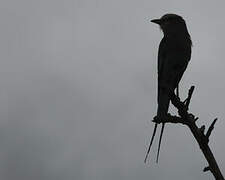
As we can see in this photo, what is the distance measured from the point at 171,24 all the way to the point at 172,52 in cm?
95

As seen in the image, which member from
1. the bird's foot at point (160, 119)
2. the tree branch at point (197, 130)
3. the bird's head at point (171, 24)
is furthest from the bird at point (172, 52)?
the tree branch at point (197, 130)

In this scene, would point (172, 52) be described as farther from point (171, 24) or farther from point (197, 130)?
point (197, 130)

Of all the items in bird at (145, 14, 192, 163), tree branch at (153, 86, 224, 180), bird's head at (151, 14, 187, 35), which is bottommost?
tree branch at (153, 86, 224, 180)

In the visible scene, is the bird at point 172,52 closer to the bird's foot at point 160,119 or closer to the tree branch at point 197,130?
the bird's foot at point 160,119

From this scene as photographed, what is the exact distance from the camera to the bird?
7.19 m

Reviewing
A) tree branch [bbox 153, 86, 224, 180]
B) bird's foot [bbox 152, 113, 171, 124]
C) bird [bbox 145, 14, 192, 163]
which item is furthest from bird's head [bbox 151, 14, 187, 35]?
bird's foot [bbox 152, 113, 171, 124]

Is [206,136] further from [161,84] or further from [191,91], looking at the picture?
[161,84]

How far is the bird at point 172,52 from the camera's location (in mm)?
7192

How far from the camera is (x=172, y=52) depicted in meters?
7.53

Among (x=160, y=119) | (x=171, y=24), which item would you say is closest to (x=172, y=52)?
(x=171, y=24)

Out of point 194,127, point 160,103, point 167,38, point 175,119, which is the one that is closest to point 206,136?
point 194,127

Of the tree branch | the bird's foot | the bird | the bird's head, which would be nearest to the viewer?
the tree branch

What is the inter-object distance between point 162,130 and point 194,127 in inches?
35.6

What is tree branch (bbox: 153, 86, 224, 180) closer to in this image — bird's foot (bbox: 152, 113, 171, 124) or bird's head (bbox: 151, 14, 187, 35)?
bird's foot (bbox: 152, 113, 171, 124)
